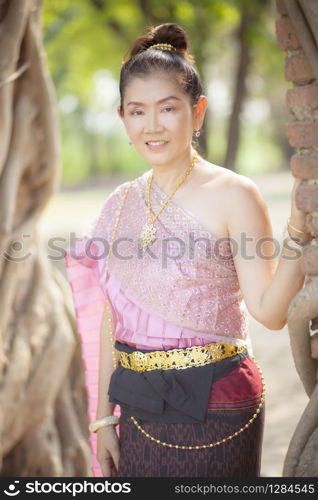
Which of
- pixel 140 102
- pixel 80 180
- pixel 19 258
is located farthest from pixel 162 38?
pixel 80 180

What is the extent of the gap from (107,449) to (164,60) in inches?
42.2

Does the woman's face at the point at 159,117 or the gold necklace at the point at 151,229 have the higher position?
the woman's face at the point at 159,117

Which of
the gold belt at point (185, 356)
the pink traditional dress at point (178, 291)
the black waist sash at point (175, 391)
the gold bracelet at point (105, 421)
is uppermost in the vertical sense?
the pink traditional dress at point (178, 291)

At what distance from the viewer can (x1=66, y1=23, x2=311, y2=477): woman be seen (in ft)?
6.09

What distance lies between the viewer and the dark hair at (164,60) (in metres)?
1.91

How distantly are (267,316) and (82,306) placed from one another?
0.77 meters

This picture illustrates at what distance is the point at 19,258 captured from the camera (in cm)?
381

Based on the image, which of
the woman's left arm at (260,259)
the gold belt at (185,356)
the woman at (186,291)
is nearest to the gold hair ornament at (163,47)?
the woman at (186,291)

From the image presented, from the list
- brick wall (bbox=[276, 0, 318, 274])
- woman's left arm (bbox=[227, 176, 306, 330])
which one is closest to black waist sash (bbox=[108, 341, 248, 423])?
woman's left arm (bbox=[227, 176, 306, 330])

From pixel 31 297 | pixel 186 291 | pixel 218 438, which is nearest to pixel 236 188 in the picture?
pixel 186 291

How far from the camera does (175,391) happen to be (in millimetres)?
1887

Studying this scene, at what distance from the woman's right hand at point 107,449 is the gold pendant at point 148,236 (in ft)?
1.83

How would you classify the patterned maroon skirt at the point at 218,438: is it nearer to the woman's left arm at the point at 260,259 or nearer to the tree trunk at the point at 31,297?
the woman's left arm at the point at 260,259

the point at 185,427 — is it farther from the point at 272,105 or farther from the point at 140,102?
the point at 272,105
